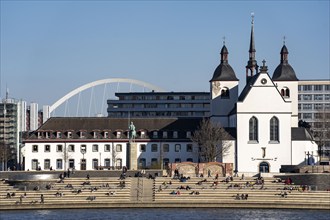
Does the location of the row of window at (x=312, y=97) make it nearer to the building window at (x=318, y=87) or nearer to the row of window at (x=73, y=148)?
the building window at (x=318, y=87)

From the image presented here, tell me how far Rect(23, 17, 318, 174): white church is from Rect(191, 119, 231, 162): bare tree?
1042 mm

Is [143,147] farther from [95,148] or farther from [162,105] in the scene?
[162,105]

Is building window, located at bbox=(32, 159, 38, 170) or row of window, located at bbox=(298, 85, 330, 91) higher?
row of window, located at bbox=(298, 85, 330, 91)

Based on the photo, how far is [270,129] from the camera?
130 m

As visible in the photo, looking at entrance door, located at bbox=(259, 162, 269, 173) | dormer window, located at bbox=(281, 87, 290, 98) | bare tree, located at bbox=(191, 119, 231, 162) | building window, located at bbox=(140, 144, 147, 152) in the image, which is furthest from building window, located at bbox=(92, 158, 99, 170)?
dormer window, located at bbox=(281, 87, 290, 98)

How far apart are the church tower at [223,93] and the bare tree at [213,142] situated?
355 inches

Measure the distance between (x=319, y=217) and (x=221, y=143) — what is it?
42.1m

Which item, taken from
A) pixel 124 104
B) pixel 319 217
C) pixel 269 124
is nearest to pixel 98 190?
pixel 319 217

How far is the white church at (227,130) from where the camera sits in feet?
427

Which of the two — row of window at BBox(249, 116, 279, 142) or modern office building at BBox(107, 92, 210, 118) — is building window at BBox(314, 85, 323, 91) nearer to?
modern office building at BBox(107, 92, 210, 118)

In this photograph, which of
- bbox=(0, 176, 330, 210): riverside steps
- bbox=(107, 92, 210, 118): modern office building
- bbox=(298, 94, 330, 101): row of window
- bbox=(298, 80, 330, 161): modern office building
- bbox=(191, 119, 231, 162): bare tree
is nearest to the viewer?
bbox=(0, 176, 330, 210): riverside steps

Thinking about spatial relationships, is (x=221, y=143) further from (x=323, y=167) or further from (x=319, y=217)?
(x=319, y=217)

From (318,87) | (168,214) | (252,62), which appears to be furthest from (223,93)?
(168,214)

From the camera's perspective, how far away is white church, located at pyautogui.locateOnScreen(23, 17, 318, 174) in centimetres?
13012
